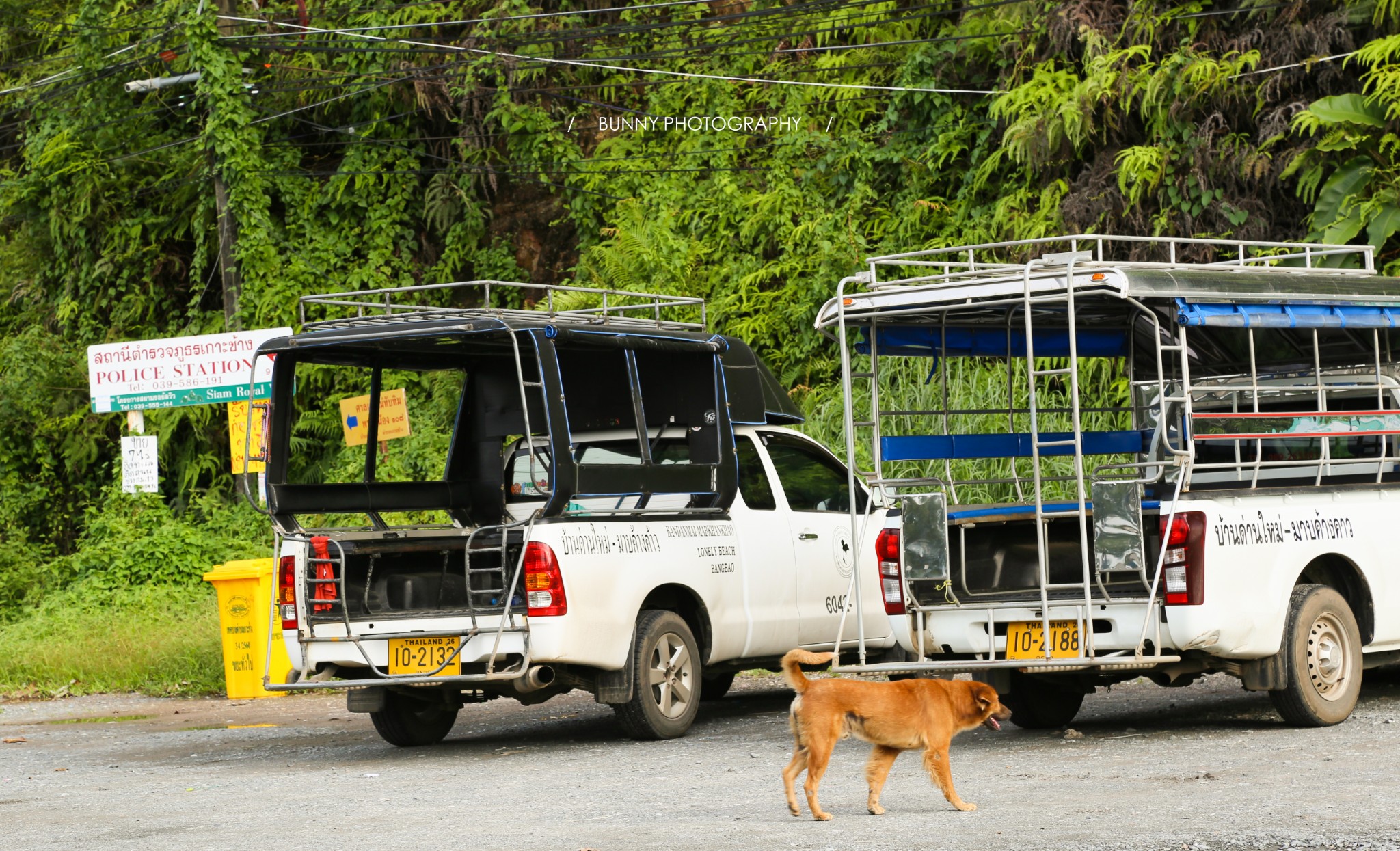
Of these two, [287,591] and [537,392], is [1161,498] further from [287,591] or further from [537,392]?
[287,591]

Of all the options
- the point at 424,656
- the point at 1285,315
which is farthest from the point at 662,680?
the point at 1285,315

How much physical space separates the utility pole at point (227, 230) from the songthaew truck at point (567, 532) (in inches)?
381

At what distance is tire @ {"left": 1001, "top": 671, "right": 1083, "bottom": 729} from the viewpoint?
945 cm

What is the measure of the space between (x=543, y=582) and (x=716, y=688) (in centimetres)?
325

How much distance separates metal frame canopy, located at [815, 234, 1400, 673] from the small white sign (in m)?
8.37

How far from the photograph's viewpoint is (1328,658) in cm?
870

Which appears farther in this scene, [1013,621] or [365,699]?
[365,699]

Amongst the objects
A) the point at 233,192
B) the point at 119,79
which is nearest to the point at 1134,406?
the point at 233,192

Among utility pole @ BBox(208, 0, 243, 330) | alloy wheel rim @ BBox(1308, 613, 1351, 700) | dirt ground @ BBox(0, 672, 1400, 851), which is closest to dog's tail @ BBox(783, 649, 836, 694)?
dirt ground @ BBox(0, 672, 1400, 851)

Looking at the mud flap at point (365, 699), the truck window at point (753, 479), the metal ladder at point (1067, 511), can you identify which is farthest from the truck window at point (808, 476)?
the mud flap at point (365, 699)

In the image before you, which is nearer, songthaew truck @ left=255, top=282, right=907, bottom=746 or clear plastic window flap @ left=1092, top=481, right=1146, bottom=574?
clear plastic window flap @ left=1092, top=481, right=1146, bottom=574

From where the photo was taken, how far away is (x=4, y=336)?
26.7 meters

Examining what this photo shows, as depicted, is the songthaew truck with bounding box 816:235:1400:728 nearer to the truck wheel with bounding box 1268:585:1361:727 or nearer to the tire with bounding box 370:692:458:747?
the truck wheel with bounding box 1268:585:1361:727

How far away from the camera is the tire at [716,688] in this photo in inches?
452
